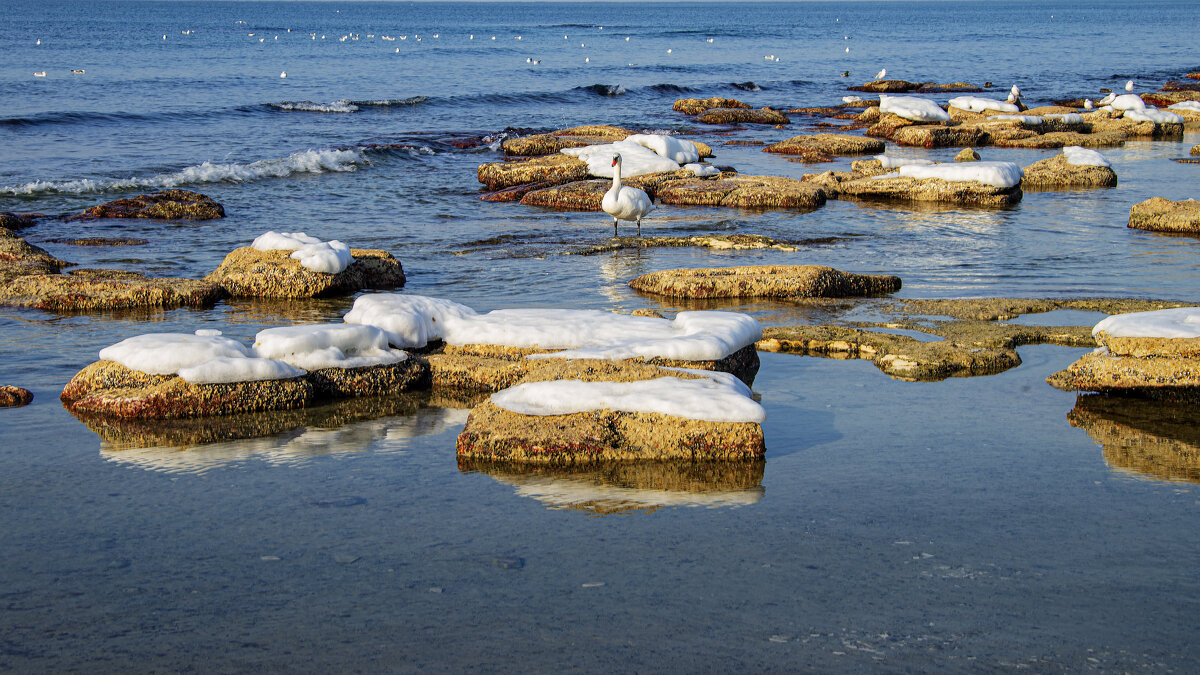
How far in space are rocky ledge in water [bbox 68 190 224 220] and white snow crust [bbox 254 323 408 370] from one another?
906 centimetres

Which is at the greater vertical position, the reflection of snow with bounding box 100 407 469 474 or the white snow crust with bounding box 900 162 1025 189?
the white snow crust with bounding box 900 162 1025 189

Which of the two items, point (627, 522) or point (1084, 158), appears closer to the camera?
point (627, 522)

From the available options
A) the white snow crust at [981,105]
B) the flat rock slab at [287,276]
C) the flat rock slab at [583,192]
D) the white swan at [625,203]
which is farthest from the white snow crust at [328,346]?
the white snow crust at [981,105]

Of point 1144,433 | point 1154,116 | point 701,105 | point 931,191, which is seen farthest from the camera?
point 701,105

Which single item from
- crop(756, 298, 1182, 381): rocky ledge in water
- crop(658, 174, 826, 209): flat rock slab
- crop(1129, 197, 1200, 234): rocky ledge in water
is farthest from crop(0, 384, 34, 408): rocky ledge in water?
crop(1129, 197, 1200, 234): rocky ledge in water

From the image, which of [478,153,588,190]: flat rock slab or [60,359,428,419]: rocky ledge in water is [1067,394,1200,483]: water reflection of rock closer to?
[60,359,428,419]: rocky ledge in water

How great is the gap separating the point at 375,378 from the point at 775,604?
362 cm

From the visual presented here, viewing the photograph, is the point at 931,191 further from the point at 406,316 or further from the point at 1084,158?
the point at 406,316

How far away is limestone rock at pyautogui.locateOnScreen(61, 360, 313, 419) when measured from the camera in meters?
6.29

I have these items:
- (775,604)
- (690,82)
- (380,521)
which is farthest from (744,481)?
(690,82)

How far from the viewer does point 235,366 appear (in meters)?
6.42

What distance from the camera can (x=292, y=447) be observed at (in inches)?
231

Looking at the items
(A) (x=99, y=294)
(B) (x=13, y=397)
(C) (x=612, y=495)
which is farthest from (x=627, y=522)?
(A) (x=99, y=294)

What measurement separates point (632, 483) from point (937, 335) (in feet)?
12.3
